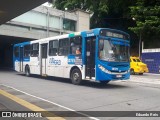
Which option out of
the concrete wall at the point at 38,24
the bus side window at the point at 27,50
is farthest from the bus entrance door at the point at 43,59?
the concrete wall at the point at 38,24

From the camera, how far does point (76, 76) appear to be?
1686 cm

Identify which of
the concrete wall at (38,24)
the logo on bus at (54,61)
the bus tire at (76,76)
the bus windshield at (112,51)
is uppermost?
the concrete wall at (38,24)

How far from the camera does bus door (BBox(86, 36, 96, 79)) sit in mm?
15562

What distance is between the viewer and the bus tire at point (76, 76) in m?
16.6

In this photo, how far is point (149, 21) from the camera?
103 ft

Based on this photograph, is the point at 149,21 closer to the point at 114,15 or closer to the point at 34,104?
the point at 114,15

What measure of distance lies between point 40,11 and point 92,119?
89.4 feet

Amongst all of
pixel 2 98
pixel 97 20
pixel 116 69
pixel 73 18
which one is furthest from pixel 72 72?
pixel 97 20

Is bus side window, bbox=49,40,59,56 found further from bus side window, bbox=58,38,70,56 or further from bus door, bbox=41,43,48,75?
bus door, bbox=41,43,48,75

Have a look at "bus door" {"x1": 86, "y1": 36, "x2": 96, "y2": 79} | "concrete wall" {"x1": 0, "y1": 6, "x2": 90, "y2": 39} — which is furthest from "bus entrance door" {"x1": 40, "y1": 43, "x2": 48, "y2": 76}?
"concrete wall" {"x1": 0, "y1": 6, "x2": 90, "y2": 39}

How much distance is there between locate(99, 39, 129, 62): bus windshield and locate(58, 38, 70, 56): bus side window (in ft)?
10.4

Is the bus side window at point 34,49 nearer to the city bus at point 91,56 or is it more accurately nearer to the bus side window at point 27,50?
the bus side window at point 27,50


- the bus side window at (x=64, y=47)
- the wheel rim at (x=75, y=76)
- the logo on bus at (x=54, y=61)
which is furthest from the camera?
the logo on bus at (x=54, y=61)

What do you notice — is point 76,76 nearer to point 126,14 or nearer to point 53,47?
point 53,47
